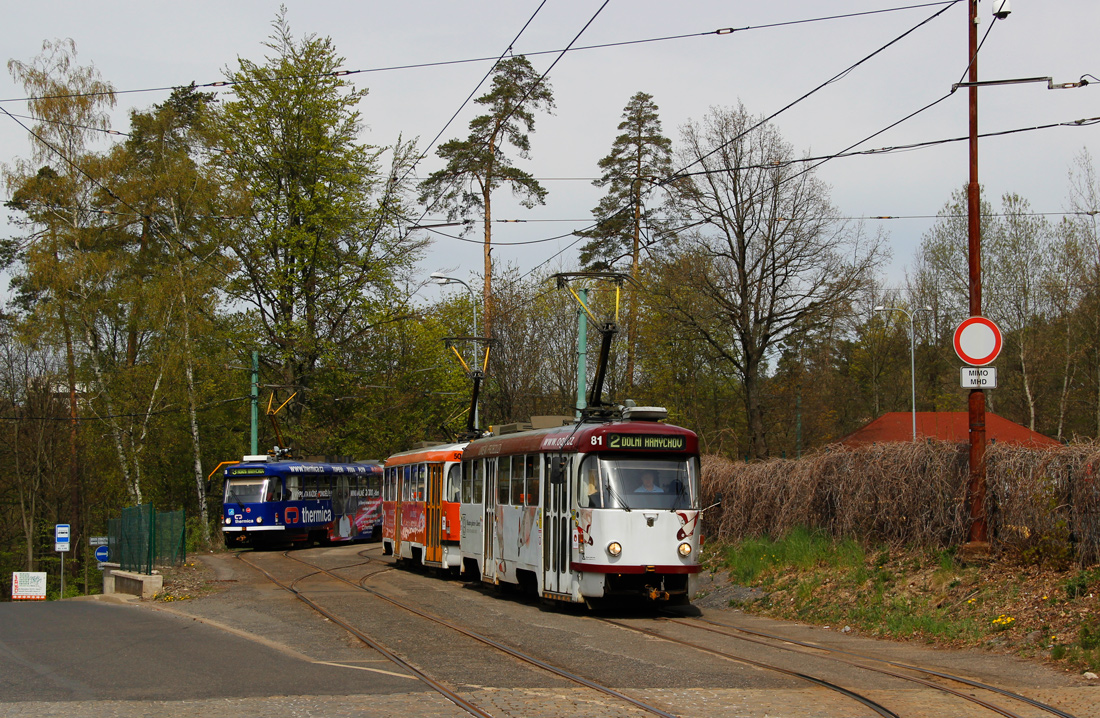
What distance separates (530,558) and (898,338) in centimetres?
4769

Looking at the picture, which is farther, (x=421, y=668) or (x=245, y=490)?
(x=245, y=490)

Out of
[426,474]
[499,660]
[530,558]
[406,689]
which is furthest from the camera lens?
[426,474]

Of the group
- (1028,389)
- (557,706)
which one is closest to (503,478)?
(557,706)

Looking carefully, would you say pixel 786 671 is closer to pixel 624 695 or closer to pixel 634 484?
pixel 624 695

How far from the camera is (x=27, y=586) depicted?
124 ft

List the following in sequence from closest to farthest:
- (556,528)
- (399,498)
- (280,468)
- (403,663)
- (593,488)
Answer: (403,663) < (593,488) < (556,528) < (399,498) < (280,468)

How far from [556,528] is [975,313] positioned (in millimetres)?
6502

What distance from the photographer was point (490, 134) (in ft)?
125

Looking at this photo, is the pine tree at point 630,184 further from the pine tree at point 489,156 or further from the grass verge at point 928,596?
the grass verge at point 928,596

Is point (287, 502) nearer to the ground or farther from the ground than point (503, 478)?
Answer: nearer to the ground

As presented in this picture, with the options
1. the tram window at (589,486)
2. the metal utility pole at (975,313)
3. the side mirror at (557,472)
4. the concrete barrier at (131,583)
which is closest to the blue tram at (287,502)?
the concrete barrier at (131,583)

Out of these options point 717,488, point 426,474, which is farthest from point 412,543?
point 717,488

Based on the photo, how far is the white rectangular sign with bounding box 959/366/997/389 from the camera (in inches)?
503

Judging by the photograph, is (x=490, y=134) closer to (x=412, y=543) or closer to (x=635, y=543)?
(x=412, y=543)
